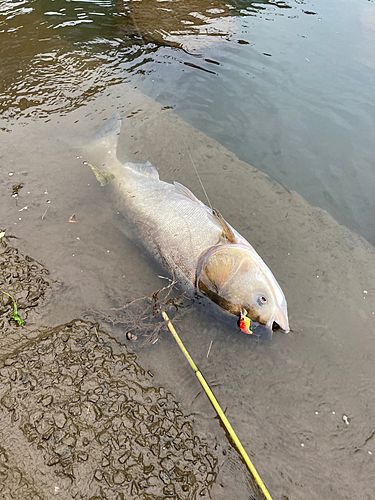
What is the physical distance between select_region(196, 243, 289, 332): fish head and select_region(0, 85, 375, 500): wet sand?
0.84 ft

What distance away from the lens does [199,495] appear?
327cm

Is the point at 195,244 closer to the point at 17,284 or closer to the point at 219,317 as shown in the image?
the point at 219,317

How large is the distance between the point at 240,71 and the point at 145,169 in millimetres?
3637

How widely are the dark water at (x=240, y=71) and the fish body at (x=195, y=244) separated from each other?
1.69m

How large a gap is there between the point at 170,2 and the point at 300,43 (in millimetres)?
3628

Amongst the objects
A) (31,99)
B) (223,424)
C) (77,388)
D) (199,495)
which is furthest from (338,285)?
(31,99)

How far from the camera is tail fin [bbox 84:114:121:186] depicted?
5.57 m

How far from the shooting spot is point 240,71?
26.1 feet

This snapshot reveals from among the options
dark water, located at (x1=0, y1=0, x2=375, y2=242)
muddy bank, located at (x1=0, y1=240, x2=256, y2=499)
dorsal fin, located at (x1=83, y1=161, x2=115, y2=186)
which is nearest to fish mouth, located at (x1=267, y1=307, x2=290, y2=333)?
muddy bank, located at (x1=0, y1=240, x2=256, y2=499)

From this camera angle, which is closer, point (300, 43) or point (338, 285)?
point (338, 285)

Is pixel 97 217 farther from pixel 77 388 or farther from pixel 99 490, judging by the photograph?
pixel 99 490

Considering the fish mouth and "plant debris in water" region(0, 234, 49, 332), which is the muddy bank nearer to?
"plant debris in water" region(0, 234, 49, 332)

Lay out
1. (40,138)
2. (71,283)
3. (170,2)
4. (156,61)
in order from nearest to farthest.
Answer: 1. (71,283)
2. (40,138)
3. (156,61)
4. (170,2)

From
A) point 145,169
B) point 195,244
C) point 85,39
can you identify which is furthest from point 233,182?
point 85,39
